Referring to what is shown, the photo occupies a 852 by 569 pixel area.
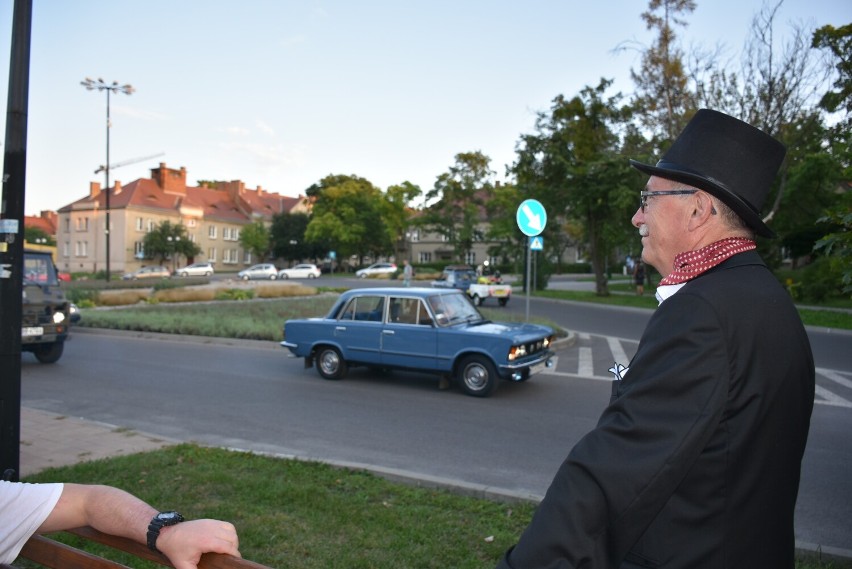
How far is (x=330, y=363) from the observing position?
11.5 meters

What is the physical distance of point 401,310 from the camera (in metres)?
10.9

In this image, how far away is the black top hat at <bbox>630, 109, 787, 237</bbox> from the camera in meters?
1.66

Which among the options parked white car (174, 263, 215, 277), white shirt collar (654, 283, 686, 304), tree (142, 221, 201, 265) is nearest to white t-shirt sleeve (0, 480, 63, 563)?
white shirt collar (654, 283, 686, 304)

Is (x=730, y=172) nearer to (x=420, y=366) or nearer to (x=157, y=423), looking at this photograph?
(x=157, y=423)

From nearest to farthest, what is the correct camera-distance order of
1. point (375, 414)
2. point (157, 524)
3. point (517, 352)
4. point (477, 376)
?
point (157, 524)
point (375, 414)
point (517, 352)
point (477, 376)

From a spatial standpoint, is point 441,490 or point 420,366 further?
point 420,366

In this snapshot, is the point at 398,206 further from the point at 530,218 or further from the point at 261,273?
the point at 530,218

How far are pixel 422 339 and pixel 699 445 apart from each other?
9152 mm

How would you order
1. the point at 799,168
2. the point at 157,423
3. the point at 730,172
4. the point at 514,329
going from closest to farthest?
the point at 730,172 → the point at 157,423 → the point at 514,329 → the point at 799,168

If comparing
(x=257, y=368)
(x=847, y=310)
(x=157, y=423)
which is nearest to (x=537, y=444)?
(x=157, y=423)

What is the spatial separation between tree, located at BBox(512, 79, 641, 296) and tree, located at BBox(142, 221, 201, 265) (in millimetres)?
50941

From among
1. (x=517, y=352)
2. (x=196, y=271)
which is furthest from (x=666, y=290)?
(x=196, y=271)

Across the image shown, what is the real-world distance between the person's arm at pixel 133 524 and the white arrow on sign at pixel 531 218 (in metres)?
12.5

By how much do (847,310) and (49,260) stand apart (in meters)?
24.8
